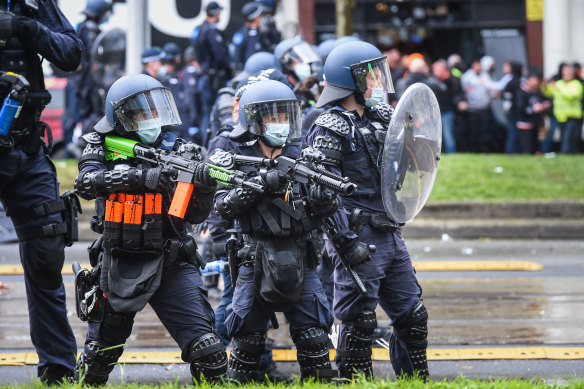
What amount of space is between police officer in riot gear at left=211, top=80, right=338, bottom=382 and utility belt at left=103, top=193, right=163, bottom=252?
1.25 ft

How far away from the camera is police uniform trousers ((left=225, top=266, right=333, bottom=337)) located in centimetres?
553

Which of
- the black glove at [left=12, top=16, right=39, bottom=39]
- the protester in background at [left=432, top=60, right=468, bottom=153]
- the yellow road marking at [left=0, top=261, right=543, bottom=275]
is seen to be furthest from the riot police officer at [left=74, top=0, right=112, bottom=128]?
the black glove at [left=12, top=16, right=39, bottom=39]

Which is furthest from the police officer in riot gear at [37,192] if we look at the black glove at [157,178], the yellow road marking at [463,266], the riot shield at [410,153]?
the yellow road marking at [463,266]

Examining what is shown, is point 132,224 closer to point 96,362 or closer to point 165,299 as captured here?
point 165,299

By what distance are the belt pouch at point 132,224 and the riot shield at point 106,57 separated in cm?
882

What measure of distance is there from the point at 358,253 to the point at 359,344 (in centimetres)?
59

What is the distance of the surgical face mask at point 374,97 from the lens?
602 cm

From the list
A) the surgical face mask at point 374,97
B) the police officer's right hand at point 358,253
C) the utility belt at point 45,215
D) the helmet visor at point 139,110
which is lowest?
the police officer's right hand at point 358,253

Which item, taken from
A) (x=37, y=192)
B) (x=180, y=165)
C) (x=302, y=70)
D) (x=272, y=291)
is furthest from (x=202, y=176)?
(x=302, y=70)

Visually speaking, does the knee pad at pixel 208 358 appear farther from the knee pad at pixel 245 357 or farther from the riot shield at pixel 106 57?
the riot shield at pixel 106 57

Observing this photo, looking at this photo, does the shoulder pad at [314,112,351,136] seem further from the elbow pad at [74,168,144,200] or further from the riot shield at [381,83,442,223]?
the elbow pad at [74,168,144,200]

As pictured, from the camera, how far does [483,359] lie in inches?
269


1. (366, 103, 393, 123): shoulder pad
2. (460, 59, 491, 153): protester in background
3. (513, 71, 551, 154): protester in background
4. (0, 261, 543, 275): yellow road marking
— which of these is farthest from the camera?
(460, 59, 491, 153): protester in background

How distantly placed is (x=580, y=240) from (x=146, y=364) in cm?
708
